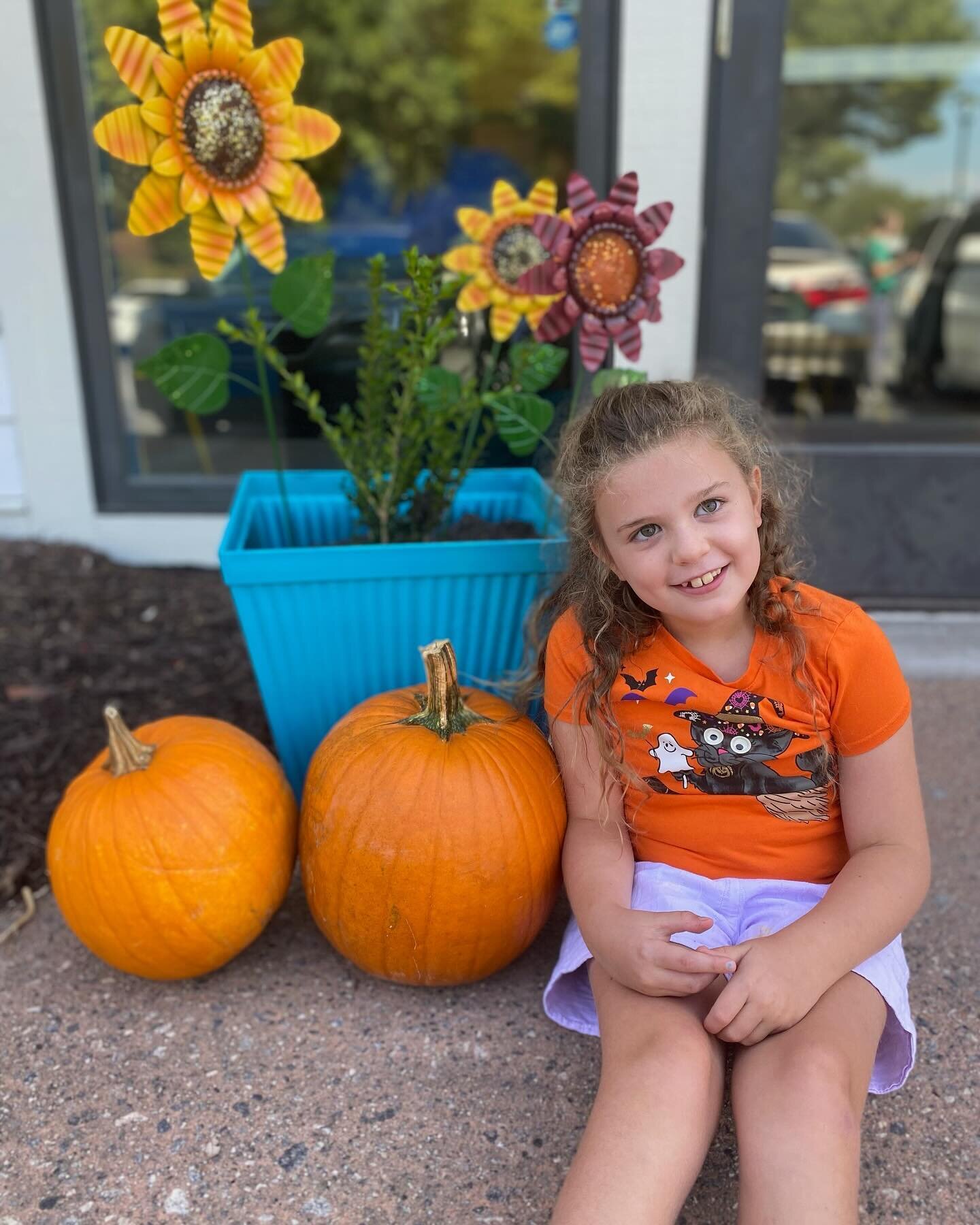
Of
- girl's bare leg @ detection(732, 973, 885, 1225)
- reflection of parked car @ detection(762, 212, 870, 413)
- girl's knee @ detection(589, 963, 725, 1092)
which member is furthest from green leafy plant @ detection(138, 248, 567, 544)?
reflection of parked car @ detection(762, 212, 870, 413)

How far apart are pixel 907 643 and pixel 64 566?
7.71 feet

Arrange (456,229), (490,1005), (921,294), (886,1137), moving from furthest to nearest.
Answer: (921,294) < (456,229) < (490,1005) < (886,1137)

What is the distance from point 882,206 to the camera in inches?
269

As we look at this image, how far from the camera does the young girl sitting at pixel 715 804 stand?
1.17m

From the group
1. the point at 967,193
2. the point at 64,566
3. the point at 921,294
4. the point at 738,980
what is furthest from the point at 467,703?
the point at 967,193

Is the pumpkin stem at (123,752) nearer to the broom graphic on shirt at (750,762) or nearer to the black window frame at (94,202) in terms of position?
the broom graphic on shirt at (750,762)

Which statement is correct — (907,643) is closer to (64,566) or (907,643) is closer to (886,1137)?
(886,1137)

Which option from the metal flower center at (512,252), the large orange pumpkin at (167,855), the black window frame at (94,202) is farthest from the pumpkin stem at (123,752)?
the black window frame at (94,202)

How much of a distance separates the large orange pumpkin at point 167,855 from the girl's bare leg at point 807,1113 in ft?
2.40

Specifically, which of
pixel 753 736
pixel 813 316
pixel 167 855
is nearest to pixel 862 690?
pixel 753 736

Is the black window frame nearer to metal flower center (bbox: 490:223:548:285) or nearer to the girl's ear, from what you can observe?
metal flower center (bbox: 490:223:548:285)

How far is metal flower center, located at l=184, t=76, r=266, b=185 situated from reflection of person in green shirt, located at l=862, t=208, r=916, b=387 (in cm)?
354

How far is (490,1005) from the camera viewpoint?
155 centimetres

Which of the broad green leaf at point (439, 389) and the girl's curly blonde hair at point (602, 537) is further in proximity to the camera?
the broad green leaf at point (439, 389)
